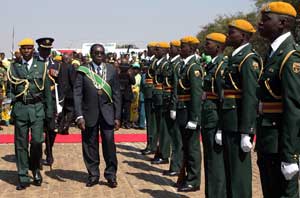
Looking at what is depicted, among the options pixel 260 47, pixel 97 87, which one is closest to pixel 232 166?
pixel 97 87

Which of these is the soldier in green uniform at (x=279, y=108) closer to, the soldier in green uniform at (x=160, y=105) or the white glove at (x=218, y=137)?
the white glove at (x=218, y=137)

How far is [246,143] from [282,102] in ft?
3.36

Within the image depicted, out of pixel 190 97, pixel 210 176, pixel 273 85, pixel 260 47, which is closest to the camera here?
pixel 273 85

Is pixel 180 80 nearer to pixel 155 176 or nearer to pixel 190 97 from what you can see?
pixel 190 97

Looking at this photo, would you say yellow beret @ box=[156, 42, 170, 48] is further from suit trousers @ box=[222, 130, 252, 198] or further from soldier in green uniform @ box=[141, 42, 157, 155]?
suit trousers @ box=[222, 130, 252, 198]

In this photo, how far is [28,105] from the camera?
7.81 m

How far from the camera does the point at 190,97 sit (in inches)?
299

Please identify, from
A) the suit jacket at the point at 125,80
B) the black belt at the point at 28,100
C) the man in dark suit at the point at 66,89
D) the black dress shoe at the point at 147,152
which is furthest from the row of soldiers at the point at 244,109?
the suit jacket at the point at 125,80

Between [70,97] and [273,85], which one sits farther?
[70,97]

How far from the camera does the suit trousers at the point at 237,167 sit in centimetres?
529

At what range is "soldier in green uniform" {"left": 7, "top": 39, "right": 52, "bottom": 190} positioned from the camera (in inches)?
308

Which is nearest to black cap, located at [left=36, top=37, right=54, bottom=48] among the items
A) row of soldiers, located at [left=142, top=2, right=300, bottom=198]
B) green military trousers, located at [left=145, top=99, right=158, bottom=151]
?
row of soldiers, located at [left=142, top=2, right=300, bottom=198]

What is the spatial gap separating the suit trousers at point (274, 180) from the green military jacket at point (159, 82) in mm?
5508

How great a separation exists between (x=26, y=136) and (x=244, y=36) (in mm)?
4103
